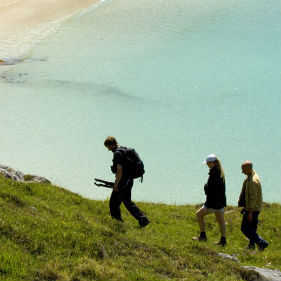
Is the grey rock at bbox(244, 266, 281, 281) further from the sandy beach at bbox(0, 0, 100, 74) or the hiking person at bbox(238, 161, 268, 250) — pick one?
the sandy beach at bbox(0, 0, 100, 74)

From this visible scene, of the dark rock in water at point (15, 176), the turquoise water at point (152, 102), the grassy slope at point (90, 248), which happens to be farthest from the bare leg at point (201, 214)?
the turquoise water at point (152, 102)

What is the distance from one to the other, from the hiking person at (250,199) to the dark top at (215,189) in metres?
0.43

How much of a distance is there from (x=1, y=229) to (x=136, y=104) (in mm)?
21742

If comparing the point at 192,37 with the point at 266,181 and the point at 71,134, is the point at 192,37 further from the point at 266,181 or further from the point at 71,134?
the point at 266,181

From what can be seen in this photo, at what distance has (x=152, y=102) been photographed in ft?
101

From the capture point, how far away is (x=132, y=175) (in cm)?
1114

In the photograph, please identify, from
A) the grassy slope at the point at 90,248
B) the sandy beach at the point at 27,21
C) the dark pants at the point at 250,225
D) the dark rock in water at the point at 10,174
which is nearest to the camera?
the grassy slope at the point at 90,248

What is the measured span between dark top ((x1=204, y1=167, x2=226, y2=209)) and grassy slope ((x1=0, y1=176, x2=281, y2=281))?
3.12 feet

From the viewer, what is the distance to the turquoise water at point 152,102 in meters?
22.5

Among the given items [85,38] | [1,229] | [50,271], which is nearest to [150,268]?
[50,271]

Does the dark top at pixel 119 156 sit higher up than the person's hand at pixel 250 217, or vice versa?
the dark top at pixel 119 156

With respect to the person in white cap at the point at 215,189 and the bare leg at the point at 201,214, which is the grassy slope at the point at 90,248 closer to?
the bare leg at the point at 201,214

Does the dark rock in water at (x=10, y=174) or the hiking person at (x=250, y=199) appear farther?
the dark rock in water at (x=10, y=174)

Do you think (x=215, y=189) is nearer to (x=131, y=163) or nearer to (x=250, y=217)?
(x=250, y=217)
